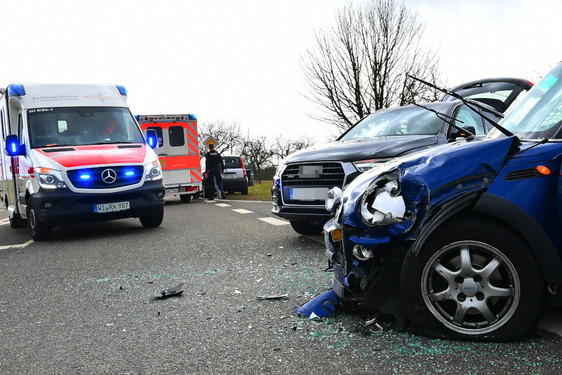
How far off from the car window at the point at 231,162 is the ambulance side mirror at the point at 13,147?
14516 millimetres

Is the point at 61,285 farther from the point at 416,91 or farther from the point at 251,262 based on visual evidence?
the point at 416,91

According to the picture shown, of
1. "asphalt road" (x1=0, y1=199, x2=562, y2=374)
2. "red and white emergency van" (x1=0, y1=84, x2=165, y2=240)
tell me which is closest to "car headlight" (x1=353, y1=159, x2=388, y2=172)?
"asphalt road" (x1=0, y1=199, x2=562, y2=374)

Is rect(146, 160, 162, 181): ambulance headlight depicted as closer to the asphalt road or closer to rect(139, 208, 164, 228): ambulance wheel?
rect(139, 208, 164, 228): ambulance wheel

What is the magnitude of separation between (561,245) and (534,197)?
0.28 metres

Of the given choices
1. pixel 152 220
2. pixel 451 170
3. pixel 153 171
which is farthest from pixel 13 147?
pixel 451 170

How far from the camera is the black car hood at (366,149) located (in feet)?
19.3

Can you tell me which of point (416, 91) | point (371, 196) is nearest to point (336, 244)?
point (371, 196)

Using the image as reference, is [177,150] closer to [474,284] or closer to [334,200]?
[334,200]

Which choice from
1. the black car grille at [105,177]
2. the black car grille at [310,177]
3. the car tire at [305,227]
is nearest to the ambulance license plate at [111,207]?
the black car grille at [105,177]

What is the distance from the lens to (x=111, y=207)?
8.38 metres

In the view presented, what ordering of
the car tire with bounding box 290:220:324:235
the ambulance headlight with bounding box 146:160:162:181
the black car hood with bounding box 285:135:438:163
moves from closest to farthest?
the black car hood with bounding box 285:135:438:163
the car tire with bounding box 290:220:324:235
the ambulance headlight with bounding box 146:160:162:181

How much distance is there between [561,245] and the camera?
275 centimetres

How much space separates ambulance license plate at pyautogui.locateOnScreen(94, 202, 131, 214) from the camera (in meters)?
8.28

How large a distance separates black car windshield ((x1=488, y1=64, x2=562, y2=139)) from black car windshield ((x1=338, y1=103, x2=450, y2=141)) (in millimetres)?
3034
